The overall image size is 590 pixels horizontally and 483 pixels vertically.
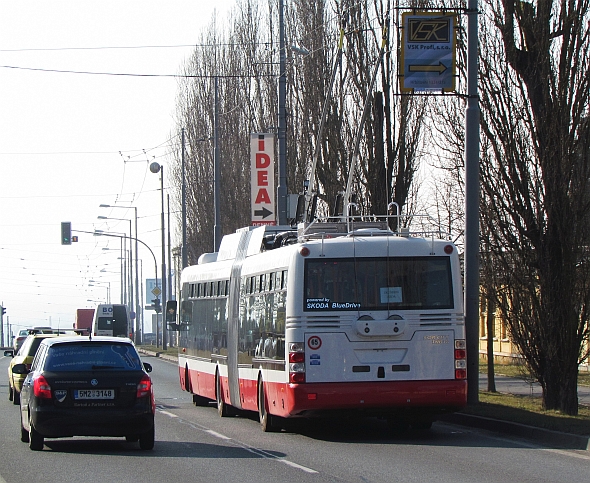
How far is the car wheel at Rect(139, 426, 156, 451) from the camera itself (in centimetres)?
1420

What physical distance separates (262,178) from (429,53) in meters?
14.9

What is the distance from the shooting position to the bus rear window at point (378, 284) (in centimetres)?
1543

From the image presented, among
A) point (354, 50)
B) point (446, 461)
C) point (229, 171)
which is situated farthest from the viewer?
point (229, 171)

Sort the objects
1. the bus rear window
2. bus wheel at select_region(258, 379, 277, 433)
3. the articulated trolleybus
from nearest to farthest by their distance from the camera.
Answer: the articulated trolleybus → the bus rear window → bus wheel at select_region(258, 379, 277, 433)

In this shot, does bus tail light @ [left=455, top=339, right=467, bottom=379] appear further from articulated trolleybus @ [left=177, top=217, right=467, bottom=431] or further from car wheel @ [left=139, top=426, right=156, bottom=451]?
car wheel @ [left=139, top=426, right=156, bottom=451]

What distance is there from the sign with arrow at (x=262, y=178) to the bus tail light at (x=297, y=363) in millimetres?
17844

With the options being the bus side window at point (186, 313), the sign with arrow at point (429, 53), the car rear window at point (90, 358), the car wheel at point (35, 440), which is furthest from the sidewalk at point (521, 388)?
the car wheel at point (35, 440)

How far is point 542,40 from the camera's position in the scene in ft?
61.6

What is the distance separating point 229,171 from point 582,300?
108 feet

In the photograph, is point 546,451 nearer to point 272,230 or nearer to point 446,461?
point 446,461

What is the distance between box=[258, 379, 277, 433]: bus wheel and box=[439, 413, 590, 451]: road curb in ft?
9.61

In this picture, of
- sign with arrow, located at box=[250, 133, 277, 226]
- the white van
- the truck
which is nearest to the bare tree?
sign with arrow, located at box=[250, 133, 277, 226]

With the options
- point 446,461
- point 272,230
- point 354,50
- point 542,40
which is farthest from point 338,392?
point 354,50

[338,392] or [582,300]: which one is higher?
[582,300]
